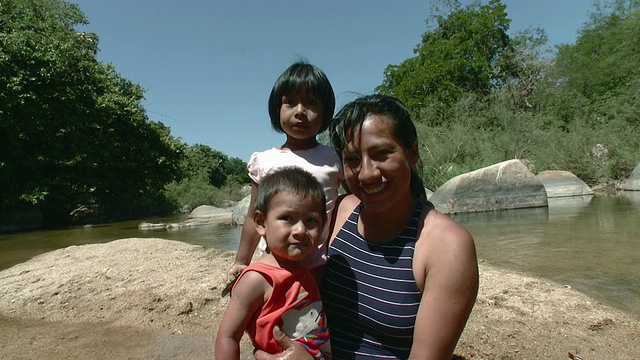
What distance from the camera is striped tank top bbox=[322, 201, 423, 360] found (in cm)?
Answer: 141

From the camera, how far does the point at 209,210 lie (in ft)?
62.4

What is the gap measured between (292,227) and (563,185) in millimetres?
15196

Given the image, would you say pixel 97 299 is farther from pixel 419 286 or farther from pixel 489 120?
pixel 489 120

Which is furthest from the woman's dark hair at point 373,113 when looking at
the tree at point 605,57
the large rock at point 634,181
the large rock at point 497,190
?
the tree at point 605,57

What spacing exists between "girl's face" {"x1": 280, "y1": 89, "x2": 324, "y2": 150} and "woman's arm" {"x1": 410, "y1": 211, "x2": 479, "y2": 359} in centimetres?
129

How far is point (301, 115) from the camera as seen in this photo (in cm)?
241

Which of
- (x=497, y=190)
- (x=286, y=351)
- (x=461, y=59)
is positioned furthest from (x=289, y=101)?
(x=461, y=59)

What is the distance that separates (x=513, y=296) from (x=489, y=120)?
19095 millimetres

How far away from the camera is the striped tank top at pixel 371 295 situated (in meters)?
1.41

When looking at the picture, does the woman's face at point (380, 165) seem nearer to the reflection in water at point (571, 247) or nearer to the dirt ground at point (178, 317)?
the dirt ground at point (178, 317)

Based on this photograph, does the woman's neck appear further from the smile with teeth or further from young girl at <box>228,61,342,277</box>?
young girl at <box>228,61,342,277</box>

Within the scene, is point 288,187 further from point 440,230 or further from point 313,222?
point 440,230

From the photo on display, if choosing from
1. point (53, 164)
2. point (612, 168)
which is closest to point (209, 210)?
point (53, 164)

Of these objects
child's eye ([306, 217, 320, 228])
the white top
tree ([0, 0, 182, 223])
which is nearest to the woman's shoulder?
child's eye ([306, 217, 320, 228])
